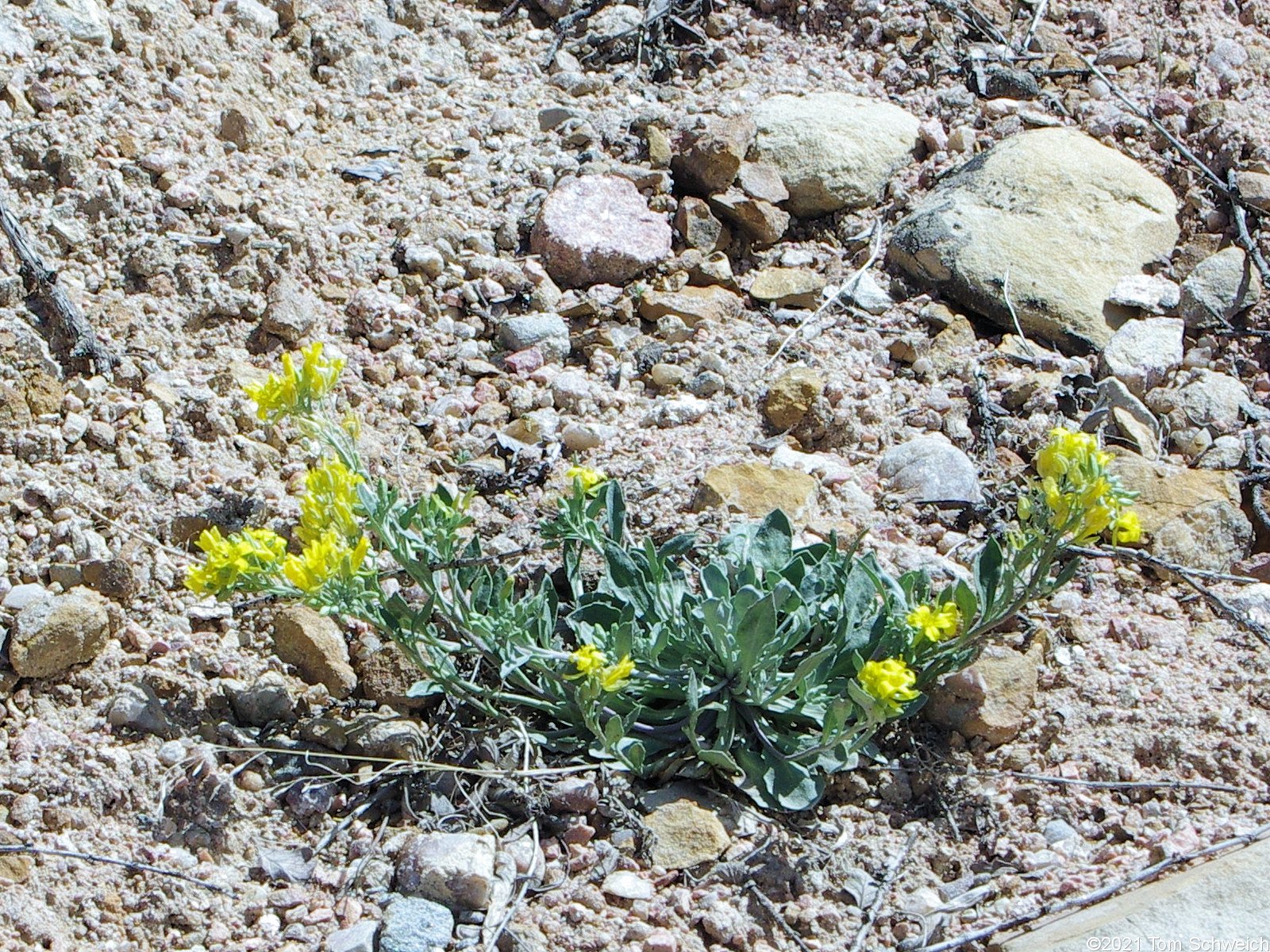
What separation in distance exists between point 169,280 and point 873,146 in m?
2.39

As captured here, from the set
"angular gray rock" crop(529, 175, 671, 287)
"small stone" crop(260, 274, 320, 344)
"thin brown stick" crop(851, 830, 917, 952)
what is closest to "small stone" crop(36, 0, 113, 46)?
"small stone" crop(260, 274, 320, 344)

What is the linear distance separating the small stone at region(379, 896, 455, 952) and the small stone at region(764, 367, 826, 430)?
1.73 m

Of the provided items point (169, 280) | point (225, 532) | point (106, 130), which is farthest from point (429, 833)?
point (106, 130)

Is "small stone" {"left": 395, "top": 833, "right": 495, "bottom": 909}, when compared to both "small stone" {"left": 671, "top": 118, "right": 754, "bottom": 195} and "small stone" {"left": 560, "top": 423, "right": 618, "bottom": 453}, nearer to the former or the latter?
"small stone" {"left": 560, "top": 423, "right": 618, "bottom": 453}

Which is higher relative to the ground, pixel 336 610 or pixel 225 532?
pixel 336 610

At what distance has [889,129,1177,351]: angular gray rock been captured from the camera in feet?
12.6

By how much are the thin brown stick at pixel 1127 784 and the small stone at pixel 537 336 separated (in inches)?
72.1

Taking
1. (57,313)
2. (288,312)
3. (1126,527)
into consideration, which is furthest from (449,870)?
(57,313)

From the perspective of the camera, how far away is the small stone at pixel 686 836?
2.40m

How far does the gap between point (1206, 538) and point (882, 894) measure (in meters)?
1.39

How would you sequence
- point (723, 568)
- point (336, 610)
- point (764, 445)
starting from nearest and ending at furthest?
point (336, 610) < point (723, 568) < point (764, 445)

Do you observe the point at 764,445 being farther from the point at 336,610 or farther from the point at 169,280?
the point at 169,280

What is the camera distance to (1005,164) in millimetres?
4172

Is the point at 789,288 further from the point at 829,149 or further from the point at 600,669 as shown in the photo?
the point at 600,669
